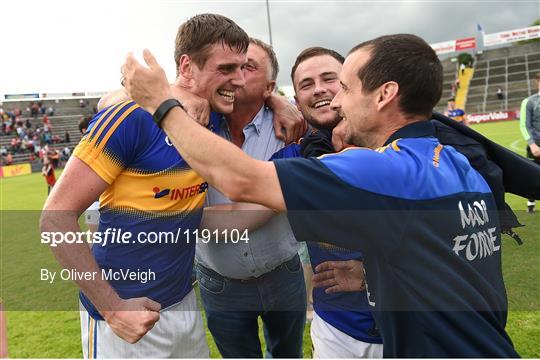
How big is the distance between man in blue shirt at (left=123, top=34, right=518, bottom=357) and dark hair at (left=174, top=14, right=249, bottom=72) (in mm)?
692

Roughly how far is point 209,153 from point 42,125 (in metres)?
40.7

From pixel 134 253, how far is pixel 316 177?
98 centimetres

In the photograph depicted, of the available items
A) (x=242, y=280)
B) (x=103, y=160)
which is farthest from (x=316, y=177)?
(x=242, y=280)

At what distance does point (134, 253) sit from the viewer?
1.75 meters

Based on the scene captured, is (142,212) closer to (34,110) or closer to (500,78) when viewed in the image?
(34,110)

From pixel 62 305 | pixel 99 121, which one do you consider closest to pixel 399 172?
pixel 99 121

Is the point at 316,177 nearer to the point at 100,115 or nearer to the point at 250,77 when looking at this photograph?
the point at 100,115

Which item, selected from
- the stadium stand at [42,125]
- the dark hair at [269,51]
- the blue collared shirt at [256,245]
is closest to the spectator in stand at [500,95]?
the stadium stand at [42,125]

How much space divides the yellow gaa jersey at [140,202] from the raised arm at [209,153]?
0.32 m

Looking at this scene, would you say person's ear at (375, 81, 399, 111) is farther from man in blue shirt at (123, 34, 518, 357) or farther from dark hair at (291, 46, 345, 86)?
dark hair at (291, 46, 345, 86)

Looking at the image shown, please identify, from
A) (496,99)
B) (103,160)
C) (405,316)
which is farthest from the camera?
(496,99)

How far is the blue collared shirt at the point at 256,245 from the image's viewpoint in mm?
2178

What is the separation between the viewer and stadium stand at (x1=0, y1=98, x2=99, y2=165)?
31.0 metres

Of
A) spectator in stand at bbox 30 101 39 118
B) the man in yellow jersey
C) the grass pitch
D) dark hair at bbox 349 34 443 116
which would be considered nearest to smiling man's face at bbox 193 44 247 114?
the man in yellow jersey
